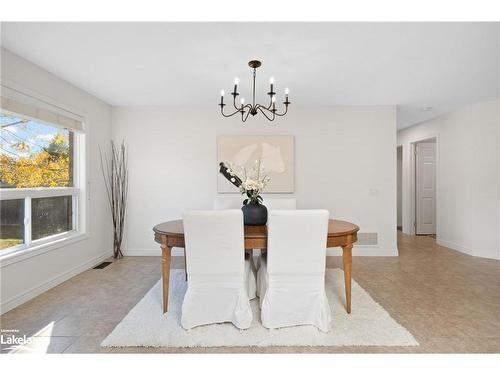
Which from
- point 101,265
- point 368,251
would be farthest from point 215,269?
point 368,251

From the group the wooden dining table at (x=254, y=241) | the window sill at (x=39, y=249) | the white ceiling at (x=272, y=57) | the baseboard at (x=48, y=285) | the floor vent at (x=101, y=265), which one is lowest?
the floor vent at (x=101, y=265)

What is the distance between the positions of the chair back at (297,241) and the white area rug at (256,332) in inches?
17.0

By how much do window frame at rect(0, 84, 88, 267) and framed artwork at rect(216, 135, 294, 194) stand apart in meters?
1.85

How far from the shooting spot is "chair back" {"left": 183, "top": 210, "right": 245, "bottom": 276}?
1.94 meters

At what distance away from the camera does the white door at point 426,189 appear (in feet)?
19.0

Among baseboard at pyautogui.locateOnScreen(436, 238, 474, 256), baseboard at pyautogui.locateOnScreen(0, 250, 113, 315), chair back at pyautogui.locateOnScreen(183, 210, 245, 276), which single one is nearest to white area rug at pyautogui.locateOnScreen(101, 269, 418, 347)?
chair back at pyautogui.locateOnScreen(183, 210, 245, 276)

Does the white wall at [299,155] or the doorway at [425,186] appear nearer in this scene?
the white wall at [299,155]

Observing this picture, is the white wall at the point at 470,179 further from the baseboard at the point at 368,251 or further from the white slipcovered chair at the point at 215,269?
the white slipcovered chair at the point at 215,269

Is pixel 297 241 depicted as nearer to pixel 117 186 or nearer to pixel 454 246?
pixel 117 186

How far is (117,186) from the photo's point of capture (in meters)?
4.18

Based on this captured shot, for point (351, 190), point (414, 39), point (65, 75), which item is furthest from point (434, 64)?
point (65, 75)

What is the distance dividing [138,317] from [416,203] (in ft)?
18.7

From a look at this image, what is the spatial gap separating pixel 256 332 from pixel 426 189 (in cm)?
538

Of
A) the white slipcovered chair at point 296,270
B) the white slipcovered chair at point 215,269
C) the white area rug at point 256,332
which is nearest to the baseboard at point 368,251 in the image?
the white area rug at point 256,332
